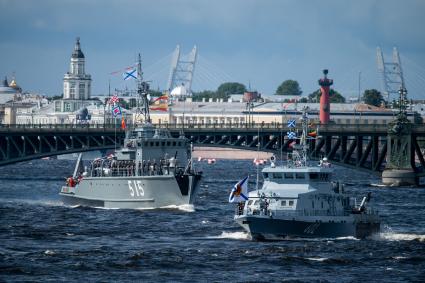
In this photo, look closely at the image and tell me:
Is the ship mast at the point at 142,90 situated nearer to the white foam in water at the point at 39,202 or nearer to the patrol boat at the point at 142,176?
the patrol boat at the point at 142,176

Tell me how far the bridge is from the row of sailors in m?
45.5

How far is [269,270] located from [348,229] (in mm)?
13990

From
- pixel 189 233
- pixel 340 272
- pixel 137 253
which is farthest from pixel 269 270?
pixel 189 233

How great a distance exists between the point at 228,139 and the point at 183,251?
102 m

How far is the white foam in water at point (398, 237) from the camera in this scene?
304 feet

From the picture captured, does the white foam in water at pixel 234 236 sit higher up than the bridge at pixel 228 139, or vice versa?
the bridge at pixel 228 139

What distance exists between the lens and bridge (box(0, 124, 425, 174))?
559 feet

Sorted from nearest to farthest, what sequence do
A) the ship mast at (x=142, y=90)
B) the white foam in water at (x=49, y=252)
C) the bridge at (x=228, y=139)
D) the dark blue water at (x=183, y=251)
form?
the dark blue water at (x=183, y=251) < the white foam in water at (x=49, y=252) < the ship mast at (x=142, y=90) < the bridge at (x=228, y=139)

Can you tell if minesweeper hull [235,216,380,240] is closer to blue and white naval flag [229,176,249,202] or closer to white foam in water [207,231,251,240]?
blue and white naval flag [229,176,249,202]

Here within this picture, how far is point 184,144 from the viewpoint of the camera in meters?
127

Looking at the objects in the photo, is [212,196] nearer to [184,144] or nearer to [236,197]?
[184,144]

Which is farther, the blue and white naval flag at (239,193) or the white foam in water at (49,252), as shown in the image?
the blue and white naval flag at (239,193)

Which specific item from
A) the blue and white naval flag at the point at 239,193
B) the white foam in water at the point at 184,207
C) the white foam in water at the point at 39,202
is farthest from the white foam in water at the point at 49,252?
the white foam in water at the point at 39,202

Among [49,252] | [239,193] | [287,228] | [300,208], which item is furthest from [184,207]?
[49,252]
